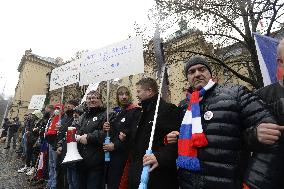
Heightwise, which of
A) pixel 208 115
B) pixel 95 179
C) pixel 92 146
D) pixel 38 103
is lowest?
pixel 95 179

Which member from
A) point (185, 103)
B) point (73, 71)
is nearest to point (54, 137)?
point (73, 71)

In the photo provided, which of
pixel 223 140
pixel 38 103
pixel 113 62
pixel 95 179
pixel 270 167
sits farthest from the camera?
pixel 38 103

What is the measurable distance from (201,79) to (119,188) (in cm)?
176

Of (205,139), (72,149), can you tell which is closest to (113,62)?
(72,149)

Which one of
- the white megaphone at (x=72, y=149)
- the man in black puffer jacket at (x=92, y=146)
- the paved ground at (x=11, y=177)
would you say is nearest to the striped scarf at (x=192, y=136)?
the man in black puffer jacket at (x=92, y=146)

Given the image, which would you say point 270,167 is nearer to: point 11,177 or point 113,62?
point 113,62

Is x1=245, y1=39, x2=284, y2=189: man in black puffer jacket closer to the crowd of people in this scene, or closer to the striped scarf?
the crowd of people

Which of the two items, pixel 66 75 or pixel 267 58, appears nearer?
pixel 267 58

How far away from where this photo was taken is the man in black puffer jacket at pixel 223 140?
7.49ft

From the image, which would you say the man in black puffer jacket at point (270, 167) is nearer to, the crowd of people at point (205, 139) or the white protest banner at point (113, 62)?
the crowd of people at point (205, 139)

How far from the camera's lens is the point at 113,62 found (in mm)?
5293

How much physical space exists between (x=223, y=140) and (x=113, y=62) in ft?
10.9

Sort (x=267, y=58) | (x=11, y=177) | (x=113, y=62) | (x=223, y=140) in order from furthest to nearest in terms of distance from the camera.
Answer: (x=11, y=177)
(x=113, y=62)
(x=267, y=58)
(x=223, y=140)

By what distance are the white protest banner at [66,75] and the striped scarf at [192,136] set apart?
14.5ft
